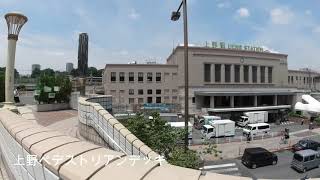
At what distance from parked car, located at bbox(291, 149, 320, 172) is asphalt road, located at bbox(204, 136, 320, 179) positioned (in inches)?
16.4

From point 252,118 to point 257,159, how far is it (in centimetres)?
2595

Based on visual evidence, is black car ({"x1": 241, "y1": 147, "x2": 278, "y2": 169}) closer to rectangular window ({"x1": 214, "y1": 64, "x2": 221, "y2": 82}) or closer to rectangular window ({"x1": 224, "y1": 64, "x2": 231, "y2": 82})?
rectangular window ({"x1": 214, "y1": 64, "x2": 221, "y2": 82})

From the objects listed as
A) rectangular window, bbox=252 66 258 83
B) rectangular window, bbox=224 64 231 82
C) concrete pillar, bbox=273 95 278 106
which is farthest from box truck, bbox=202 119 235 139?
rectangular window, bbox=252 66 258 83

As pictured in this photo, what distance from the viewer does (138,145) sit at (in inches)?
386

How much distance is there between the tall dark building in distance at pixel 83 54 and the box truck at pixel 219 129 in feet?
58.2

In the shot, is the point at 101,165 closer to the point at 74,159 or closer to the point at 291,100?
the point at 74,159

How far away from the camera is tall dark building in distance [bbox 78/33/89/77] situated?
39500mm

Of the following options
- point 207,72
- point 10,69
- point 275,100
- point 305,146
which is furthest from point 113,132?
point 275,100

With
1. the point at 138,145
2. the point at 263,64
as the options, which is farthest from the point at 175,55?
the point at 138,145

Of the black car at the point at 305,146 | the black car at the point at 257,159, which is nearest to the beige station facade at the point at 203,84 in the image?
the black car at the point at 305,146

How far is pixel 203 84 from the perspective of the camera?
6444cm

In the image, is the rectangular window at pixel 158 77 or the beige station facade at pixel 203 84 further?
the rectangular window at pixel 158 77

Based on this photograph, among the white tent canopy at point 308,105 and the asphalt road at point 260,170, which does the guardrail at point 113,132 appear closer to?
the asphalt road at point 260,170

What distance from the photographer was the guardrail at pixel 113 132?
9655 mm
